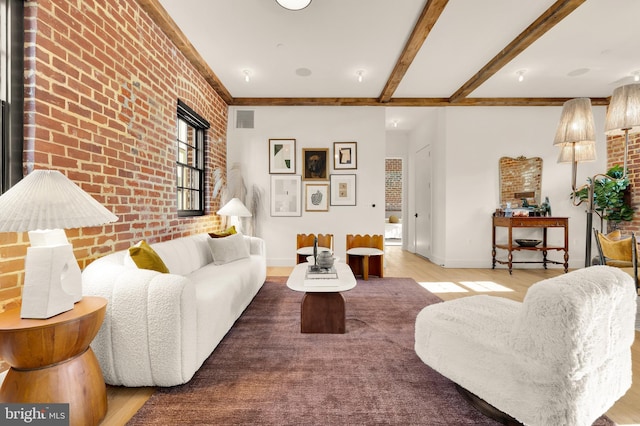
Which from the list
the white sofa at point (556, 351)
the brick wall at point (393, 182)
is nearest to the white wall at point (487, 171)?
the white sofa at point (556, 351)

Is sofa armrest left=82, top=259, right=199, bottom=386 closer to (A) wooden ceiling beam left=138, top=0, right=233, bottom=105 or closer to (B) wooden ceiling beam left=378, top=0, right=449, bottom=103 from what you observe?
(A) wooden ceiling beam left=138, top=0, right=233, bottom=105

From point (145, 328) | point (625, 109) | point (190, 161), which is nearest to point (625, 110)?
point (625, 109)

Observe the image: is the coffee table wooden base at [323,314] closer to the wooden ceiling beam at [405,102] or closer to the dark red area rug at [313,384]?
the dark red area rug at [313,384]

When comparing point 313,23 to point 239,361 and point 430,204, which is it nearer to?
point 239,361

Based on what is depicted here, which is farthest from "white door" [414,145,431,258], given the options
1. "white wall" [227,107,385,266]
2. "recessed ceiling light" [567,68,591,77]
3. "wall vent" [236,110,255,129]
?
"wall vent" [236,110,255,129]

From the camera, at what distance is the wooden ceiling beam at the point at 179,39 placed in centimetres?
272

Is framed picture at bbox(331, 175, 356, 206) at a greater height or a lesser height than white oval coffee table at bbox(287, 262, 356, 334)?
greater

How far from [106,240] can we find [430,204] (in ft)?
18.0

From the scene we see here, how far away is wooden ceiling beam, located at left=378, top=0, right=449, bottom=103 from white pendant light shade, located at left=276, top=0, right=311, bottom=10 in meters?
1.14

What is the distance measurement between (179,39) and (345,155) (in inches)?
118

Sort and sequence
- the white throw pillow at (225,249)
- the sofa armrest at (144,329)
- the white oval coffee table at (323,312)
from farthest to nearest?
the white throw pillow at (225,249), the white oval coffee table at (323,312), the sofa armrest at (144,329)

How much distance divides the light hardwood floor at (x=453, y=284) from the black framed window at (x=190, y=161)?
1650 mm

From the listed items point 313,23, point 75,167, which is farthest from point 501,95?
point 75,167

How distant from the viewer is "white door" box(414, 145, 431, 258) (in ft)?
19.8
